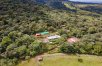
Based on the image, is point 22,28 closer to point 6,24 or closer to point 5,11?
point 6,24

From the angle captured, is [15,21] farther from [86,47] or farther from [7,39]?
[86,47]

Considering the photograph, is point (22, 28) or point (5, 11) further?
point (5, 11)

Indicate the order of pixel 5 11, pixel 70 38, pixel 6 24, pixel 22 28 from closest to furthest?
pixel 70 38 < pixel 22 28 < pixel 6 24 < pixel 5 11

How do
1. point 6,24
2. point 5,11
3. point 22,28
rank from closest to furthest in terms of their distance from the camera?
point 22,28 → point 6,24 → point 5,11

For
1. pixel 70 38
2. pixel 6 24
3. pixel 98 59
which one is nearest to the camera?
pixel 98 59

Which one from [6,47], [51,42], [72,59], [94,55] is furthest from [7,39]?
[94,55]

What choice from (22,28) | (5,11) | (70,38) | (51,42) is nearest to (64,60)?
(51,42)
